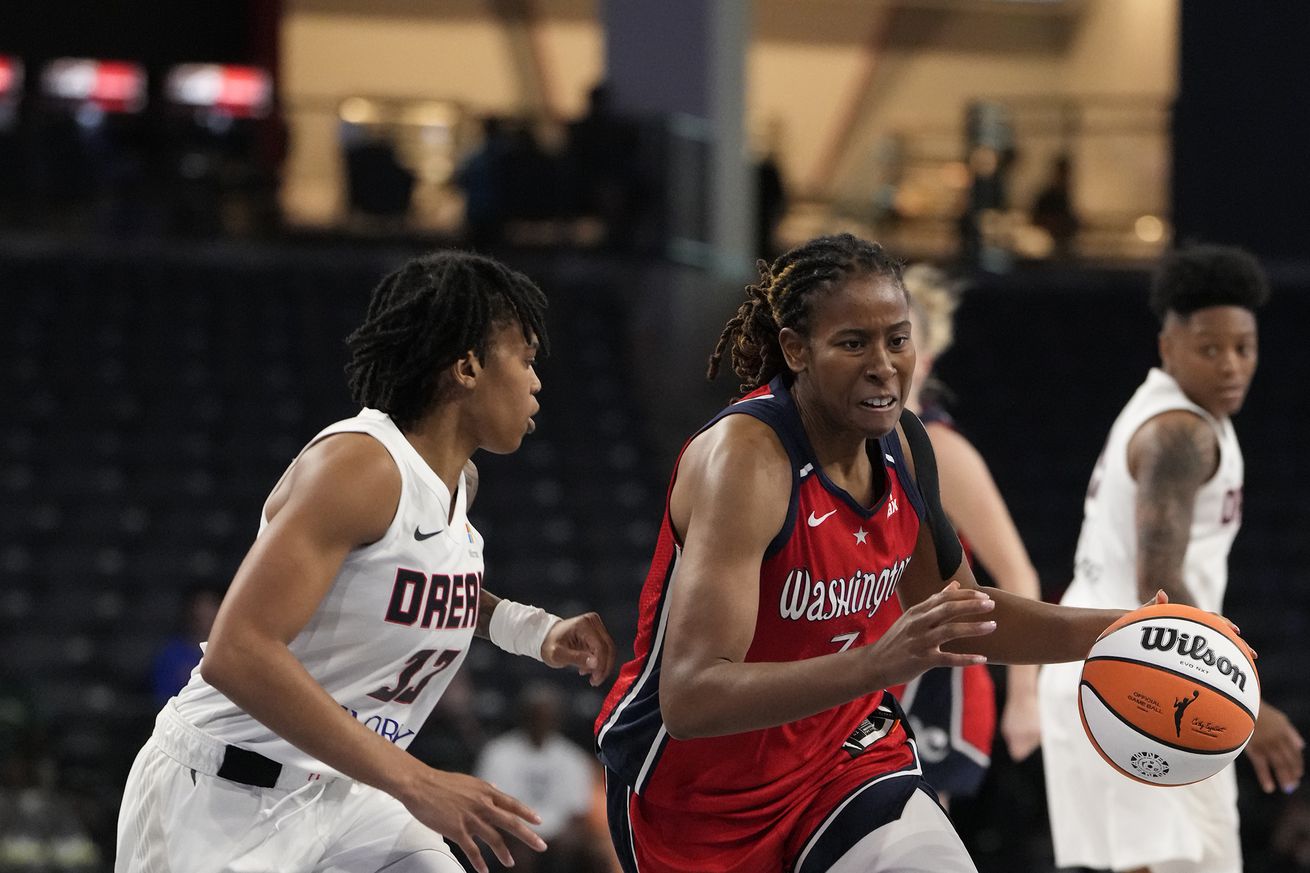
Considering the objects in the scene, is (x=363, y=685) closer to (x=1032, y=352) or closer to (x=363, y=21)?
(x=1032, y=352)

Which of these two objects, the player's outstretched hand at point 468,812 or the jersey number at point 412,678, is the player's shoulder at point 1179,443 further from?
the player's outstretched hand at point 468,812

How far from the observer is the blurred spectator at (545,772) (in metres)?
8.23

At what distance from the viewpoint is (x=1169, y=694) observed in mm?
3230

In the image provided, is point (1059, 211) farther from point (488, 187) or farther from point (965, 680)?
point (965, 680)

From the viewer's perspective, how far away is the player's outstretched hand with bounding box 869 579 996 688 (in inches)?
102

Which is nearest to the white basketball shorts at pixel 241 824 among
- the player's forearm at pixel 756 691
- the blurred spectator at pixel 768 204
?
the player's forearm at pixel 756 691

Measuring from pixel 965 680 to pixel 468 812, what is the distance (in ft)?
7.23

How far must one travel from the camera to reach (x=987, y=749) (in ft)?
15.3

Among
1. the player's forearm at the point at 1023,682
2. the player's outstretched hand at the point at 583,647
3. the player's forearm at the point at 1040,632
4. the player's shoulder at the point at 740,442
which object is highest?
the player's shoulder at the point at 740,442

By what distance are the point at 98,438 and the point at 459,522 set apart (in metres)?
9.29

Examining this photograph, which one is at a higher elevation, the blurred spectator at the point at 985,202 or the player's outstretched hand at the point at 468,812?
the blurred spectator at the point at 985,202

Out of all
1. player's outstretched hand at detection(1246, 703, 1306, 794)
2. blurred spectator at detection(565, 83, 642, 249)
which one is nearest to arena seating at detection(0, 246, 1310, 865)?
blurred spectator at detection(565, 83, 642, 249)

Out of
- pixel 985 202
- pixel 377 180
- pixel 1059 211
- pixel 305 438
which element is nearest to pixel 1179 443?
pixel 305 438

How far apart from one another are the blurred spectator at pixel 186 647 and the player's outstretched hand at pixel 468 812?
6.18 m
